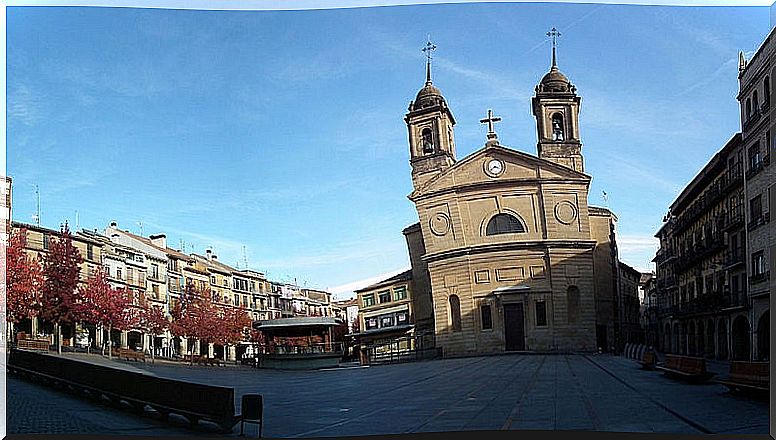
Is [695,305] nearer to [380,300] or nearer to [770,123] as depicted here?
[770,123]

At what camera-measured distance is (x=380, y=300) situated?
12039mm

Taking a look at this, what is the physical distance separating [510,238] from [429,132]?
180cm

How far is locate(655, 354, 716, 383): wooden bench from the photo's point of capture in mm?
10977

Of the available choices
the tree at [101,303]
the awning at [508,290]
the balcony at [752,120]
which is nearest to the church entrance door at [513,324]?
the awning at [508,290]

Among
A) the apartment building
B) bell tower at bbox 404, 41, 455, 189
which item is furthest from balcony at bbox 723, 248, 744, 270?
bell tower at bbox 404, 41, 455, 189

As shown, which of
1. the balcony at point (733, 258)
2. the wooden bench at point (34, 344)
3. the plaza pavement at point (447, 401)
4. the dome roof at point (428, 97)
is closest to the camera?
the plaza pavement at point (447, 401)

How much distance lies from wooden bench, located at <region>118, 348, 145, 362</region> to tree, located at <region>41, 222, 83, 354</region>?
776 mm

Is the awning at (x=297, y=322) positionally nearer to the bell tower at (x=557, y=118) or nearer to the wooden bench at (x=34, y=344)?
the wooden bench at (x=34, y=344)

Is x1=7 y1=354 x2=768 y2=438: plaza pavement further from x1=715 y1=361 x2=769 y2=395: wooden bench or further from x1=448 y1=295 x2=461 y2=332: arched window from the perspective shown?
x1=448 y1=295 x2=461 y2=332: arched window

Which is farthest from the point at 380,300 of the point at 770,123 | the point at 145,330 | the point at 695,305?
the point at 770,123

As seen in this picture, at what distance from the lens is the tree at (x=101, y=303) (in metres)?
11.7

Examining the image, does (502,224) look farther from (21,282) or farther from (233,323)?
(21,282)

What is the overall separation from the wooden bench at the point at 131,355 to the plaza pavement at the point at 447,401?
0.46 feet

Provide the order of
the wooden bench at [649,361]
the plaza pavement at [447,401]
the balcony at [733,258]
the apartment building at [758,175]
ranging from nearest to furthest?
1. the plaza pavement at [447,401]
2. the apartment building at [758,175]
3. the balcony at [733,258]
4. the wooden bench at [649,361]
